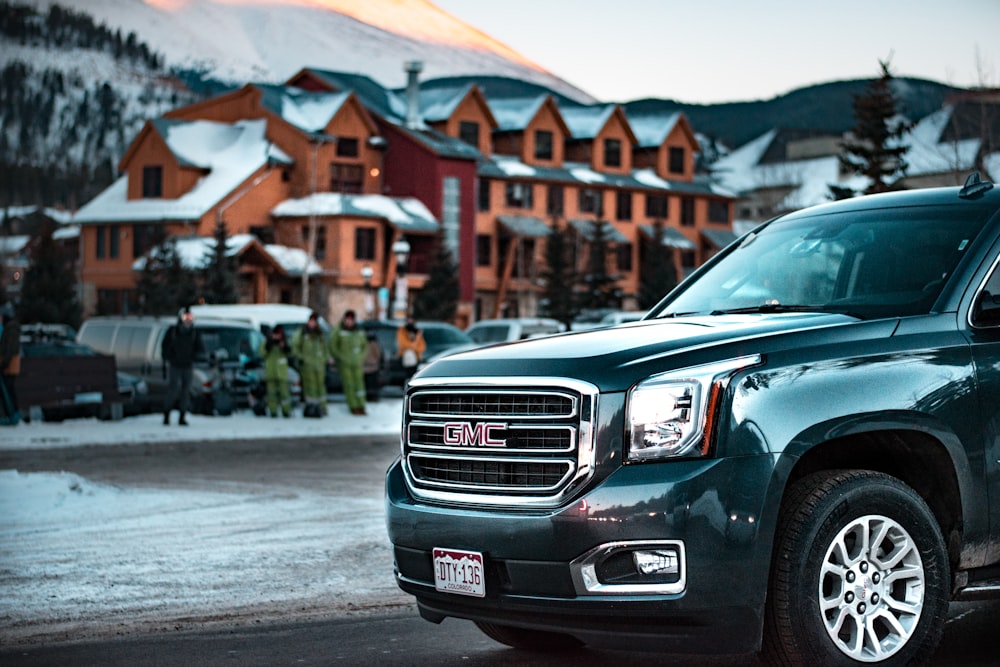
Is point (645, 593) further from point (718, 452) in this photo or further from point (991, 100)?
point (991, 100)

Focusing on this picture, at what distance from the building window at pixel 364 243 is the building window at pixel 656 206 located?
779 inches

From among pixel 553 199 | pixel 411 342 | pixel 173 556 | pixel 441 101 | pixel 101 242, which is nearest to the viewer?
pixel 173 556

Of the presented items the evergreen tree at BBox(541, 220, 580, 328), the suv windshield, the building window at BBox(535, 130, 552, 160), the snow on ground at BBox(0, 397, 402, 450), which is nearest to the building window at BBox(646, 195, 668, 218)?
the building window at BBox(535, 130, 552, 160)

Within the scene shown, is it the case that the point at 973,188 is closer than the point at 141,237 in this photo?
Yes

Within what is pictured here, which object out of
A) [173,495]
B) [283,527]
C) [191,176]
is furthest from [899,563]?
[191,176]

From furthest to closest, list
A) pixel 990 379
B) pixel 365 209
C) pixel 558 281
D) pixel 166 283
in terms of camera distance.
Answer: pixel 558 281 < pixel 365 209 < pixel 166 283 < pixel 990 379

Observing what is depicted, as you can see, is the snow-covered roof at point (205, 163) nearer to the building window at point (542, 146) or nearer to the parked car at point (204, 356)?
the building window at point (542, 146)

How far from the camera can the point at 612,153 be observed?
273 feet

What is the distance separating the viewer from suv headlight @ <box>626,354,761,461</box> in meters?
5.55

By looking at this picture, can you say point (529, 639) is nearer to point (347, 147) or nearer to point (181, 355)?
point (181, 355)

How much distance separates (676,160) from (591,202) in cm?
800

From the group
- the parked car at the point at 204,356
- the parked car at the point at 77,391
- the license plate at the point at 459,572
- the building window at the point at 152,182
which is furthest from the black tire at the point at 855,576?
the building window at the point at 152,182

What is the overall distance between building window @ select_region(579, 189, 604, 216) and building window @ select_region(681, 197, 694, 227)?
7.12 metres

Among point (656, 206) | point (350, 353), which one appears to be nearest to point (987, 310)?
point (350, 353)
